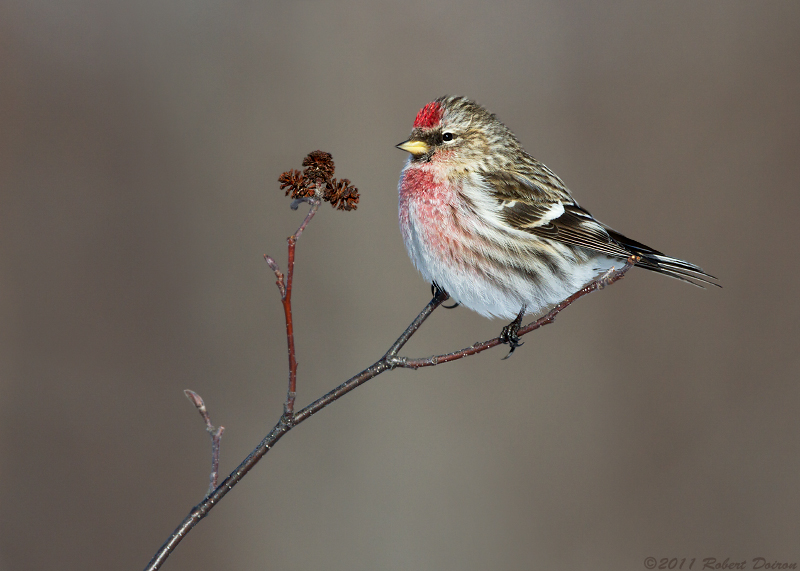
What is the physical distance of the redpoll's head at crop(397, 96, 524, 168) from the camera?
390 cm

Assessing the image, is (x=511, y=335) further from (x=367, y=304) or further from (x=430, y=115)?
(x=367, y=304)

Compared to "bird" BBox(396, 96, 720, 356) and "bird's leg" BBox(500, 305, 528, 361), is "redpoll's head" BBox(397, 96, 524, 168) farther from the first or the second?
"bird's leg" BBox(500, 305, 528, 361)

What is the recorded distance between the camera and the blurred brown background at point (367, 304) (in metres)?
6.41

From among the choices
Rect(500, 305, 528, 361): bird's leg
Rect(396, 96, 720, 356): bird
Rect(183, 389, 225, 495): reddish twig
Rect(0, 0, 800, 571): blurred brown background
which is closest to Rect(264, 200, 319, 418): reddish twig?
Rect(183, 389, 225, 495): reddish twig

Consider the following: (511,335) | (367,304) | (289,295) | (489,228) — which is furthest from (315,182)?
(367,304)

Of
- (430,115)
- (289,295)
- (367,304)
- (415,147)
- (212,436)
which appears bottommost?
(212,436)

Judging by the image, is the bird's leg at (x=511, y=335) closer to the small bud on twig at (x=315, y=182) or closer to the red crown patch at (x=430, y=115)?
the small bud on twig at (x=315, y=182)

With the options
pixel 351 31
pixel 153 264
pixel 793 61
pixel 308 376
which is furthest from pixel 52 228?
pixel 793 61

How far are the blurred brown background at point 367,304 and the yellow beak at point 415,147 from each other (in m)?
3.24

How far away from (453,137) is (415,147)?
0.27 m

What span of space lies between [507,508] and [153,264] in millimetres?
4245

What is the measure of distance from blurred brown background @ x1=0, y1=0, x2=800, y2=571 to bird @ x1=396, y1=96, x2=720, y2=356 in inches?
122

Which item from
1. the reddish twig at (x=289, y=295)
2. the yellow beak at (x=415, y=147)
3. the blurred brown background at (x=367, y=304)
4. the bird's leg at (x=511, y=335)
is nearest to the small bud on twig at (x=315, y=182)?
the reddish twig at (x=289, y=295)

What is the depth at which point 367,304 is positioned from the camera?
7078mm
